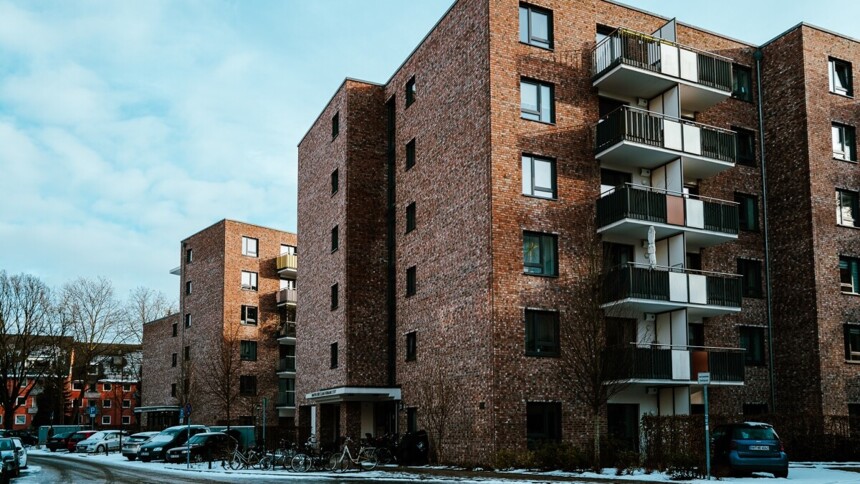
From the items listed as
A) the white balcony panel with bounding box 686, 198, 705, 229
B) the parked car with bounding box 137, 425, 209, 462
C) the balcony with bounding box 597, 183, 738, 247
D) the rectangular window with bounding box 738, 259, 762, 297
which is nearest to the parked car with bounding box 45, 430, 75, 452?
the parked car with bounding box 137, 425, 209, 462

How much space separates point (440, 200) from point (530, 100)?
5.12 m

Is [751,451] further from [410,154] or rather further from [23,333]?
[23,333]

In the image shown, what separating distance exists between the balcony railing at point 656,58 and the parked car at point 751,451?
12.9 metres

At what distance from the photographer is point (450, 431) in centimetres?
2967

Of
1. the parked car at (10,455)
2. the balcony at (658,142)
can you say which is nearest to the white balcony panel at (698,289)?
the balcony at (658,142)

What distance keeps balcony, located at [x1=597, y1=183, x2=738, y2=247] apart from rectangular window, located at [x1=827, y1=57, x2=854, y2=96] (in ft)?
24.9

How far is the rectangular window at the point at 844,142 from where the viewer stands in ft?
112

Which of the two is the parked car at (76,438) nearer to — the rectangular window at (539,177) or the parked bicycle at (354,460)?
the parked bicycle at (354,460)

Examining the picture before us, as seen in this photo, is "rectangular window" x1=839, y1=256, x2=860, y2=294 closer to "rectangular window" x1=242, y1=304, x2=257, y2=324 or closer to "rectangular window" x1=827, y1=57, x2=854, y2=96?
"rectangular window" x1=827, y1=57, x2=854, y2=96

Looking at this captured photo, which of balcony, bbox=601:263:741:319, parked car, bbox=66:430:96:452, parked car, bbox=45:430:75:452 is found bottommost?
parked car, bbox=45:430:75:452

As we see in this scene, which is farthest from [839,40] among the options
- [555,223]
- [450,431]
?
[450,431]

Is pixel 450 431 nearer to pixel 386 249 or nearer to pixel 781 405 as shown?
pixel 386 249

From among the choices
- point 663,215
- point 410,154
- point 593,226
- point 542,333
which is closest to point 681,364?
point 542,333

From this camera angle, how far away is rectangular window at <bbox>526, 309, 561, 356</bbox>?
28.5 m
